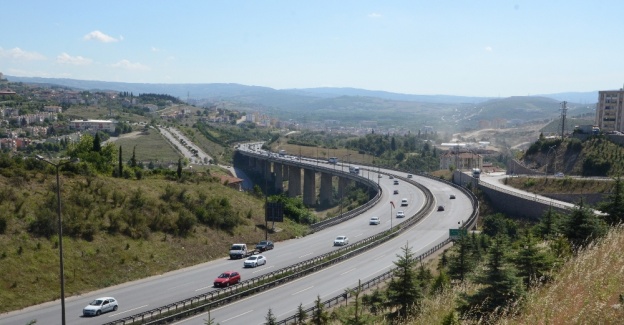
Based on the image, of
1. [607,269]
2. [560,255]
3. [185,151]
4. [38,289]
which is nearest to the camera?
[607,269]

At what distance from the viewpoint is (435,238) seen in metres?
50.2

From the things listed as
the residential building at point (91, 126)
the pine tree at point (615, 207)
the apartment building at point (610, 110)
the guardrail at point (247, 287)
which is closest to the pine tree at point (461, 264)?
the pine tree at point (615, 207)

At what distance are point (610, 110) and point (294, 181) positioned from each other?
2377 inches

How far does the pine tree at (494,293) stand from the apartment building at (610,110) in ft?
347

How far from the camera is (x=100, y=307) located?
26469 mm

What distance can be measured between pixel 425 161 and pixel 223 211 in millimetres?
106020

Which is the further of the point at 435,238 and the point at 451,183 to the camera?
the point at 451,183

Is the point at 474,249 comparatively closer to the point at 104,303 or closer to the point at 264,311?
the point at 264,311

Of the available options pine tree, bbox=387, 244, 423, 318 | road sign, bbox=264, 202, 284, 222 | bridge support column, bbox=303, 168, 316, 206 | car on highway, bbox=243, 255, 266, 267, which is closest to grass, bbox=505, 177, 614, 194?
road sign, bbox=264, 202, 284, 222

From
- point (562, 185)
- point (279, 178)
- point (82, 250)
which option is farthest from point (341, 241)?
point (279, 178)

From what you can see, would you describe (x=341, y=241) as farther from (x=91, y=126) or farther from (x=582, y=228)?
(x=91, y=126)

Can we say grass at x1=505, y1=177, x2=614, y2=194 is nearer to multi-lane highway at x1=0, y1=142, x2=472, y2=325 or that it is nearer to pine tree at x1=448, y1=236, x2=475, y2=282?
multi-lane highway at x1=0, y1=142, x2=472, y2=325

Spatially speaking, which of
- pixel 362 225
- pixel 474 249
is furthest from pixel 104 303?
pixel 362 225

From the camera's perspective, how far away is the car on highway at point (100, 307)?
86.0 ft
